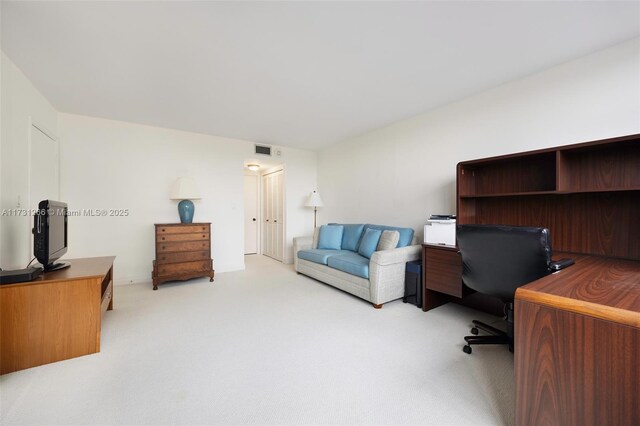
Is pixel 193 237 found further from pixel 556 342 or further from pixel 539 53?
pixel 539 53

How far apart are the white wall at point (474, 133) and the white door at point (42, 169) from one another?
13.3 feet

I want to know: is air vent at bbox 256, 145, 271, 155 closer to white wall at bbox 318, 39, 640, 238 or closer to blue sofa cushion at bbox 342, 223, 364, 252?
white wall at bbox 318, 39, 640, 238

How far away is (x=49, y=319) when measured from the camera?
1847 mm

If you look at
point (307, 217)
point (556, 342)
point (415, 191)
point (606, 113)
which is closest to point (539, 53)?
point (606, 113)

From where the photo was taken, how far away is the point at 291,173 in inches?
208

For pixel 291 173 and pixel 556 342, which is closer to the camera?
Answer: pixel 556 342

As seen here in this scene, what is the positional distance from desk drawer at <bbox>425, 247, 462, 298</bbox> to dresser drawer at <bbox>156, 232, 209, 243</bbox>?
3143 millimetres

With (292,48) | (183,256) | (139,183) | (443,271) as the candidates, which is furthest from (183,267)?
(443,271)

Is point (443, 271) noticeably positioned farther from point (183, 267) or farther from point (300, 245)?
point (183, 267)

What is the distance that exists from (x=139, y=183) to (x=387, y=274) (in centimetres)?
381

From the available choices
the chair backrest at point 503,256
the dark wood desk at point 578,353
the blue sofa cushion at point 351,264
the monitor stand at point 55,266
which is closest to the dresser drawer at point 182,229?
the monitor stand at point 55,266

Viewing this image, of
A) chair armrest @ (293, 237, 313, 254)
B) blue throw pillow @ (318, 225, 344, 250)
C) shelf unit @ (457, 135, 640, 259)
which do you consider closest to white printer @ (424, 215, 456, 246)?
shelf unit @ (457, 135, 640, 259)

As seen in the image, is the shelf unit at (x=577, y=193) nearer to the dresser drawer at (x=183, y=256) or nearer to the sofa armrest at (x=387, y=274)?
the sofa armrest at (x=387, y=274)

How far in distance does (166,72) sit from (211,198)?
2342 millimetres
